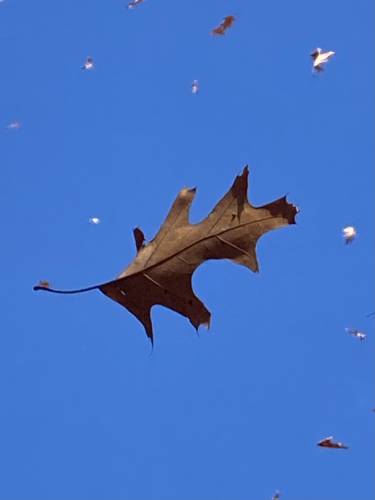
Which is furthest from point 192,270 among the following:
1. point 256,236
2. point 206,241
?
point 256,236

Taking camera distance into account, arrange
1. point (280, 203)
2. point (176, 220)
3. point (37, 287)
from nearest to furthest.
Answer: point (37, 287)
point (280, 203)
point (176, 220)

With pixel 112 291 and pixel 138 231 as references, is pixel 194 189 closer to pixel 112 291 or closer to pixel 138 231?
pixel 138 231

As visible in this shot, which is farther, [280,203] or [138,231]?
Answer: [138,231]

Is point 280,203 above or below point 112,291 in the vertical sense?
above

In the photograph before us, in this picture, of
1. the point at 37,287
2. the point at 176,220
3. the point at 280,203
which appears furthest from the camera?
the point at 176,220

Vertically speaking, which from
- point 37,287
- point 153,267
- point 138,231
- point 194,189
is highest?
point 194,189

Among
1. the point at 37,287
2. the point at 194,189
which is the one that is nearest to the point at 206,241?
the point at 194,189
